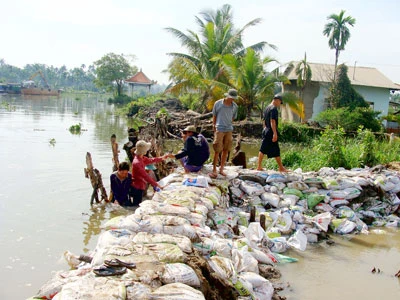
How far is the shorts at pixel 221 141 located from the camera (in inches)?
275

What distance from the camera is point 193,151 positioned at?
689cm

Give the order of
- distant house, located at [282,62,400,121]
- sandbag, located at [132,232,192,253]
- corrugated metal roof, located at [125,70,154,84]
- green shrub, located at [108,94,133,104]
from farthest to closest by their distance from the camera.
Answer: green shrub, located at [108,94,133,104], corrugated metal roof, located at [125,70,154,84], distant house, located at [282,62,400,121], sandbag, located at [132,232,192,253]

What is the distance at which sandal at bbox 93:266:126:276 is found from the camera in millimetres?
3039

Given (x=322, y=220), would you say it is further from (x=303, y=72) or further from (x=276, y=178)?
(x=303, y=72)

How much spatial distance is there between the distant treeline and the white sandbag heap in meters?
104

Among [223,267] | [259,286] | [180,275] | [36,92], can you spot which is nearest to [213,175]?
[259,286]

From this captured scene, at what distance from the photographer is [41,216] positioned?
23.5ft

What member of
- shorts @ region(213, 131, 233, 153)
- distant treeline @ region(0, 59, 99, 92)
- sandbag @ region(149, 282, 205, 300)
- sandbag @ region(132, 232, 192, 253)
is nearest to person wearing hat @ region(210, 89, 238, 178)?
shorts @ region(213, 131, 233, 153)

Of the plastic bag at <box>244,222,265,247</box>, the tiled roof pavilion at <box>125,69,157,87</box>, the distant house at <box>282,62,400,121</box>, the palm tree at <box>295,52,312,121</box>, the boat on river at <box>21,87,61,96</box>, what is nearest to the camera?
the plastic bag at <box>244,222,265,247</box>

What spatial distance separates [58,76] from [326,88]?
103m

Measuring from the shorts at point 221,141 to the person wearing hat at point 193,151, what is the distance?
0.18 m

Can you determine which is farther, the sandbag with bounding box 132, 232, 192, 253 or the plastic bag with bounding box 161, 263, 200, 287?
the sandbag with bounding box 132, 232, 192, 253

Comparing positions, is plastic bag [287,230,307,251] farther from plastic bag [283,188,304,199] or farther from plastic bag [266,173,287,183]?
plastic bag [266,173,287,183]

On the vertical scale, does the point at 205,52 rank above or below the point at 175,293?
above
